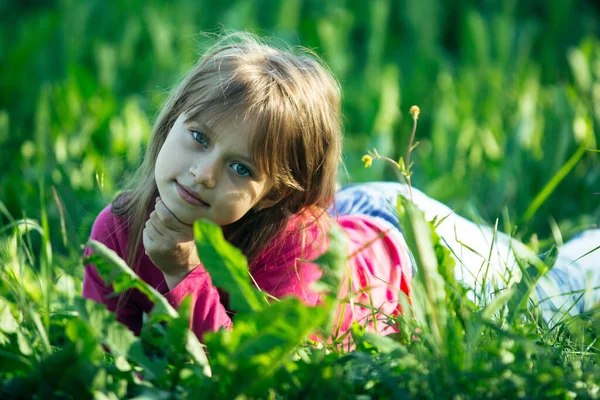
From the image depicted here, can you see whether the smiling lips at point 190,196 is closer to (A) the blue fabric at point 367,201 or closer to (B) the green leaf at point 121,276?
(B) the green leaf at point 121,276

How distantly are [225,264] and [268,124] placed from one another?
36cm

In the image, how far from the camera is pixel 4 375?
87cm

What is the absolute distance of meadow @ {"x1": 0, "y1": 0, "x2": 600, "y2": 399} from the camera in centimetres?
83


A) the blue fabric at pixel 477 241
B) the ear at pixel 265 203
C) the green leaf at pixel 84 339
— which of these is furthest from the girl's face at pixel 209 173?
the blue fabric at pixel 477 241

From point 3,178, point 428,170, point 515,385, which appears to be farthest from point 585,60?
point 515,385

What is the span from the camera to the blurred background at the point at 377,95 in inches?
85.1

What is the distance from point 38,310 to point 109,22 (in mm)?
2653

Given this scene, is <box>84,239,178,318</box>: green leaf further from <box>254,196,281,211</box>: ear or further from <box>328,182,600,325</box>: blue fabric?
<box>328,182,600,325</box>: blue fabric

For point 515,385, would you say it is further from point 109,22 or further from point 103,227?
point 109,22

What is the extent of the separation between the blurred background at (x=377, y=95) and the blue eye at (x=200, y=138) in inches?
13.0

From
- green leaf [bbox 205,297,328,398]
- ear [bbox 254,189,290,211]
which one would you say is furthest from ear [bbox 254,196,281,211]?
green leaf [bbox 205,297,328,398]

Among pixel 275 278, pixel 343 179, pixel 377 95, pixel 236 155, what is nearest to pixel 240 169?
pixel 236 155

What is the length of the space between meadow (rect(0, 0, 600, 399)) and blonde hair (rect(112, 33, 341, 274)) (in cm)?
14

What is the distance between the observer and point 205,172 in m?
1.12
